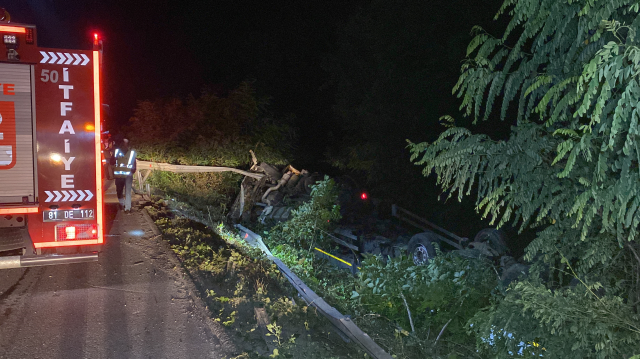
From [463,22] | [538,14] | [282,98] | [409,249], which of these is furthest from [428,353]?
[282,98]

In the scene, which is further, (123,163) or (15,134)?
(123,163)


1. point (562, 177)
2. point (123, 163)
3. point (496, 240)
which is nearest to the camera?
point (562, 177)

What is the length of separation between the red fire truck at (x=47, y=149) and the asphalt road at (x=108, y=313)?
610 millimetres

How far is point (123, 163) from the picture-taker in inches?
391

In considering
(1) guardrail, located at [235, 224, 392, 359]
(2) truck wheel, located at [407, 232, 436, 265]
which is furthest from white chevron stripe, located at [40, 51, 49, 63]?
(2) truck wheel, located at [407, 232, 436, 265]

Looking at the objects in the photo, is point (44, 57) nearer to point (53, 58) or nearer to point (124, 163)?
point (53, 58)

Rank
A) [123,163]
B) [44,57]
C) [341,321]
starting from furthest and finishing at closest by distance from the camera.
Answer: [123,163], [44,57], [341,321]

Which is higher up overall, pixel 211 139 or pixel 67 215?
pixel 211 139

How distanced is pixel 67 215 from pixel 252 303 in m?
2.62

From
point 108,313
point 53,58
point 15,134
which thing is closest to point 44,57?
point 53,58

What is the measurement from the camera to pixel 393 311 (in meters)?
6.32

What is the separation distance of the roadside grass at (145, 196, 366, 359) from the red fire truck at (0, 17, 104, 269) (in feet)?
5.76

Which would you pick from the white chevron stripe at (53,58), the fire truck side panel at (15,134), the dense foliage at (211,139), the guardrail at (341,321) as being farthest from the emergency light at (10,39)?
the dense foliage at (211,139)

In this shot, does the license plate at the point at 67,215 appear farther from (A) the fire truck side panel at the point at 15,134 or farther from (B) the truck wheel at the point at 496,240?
(B) the truck wheel at the point at 496,240
